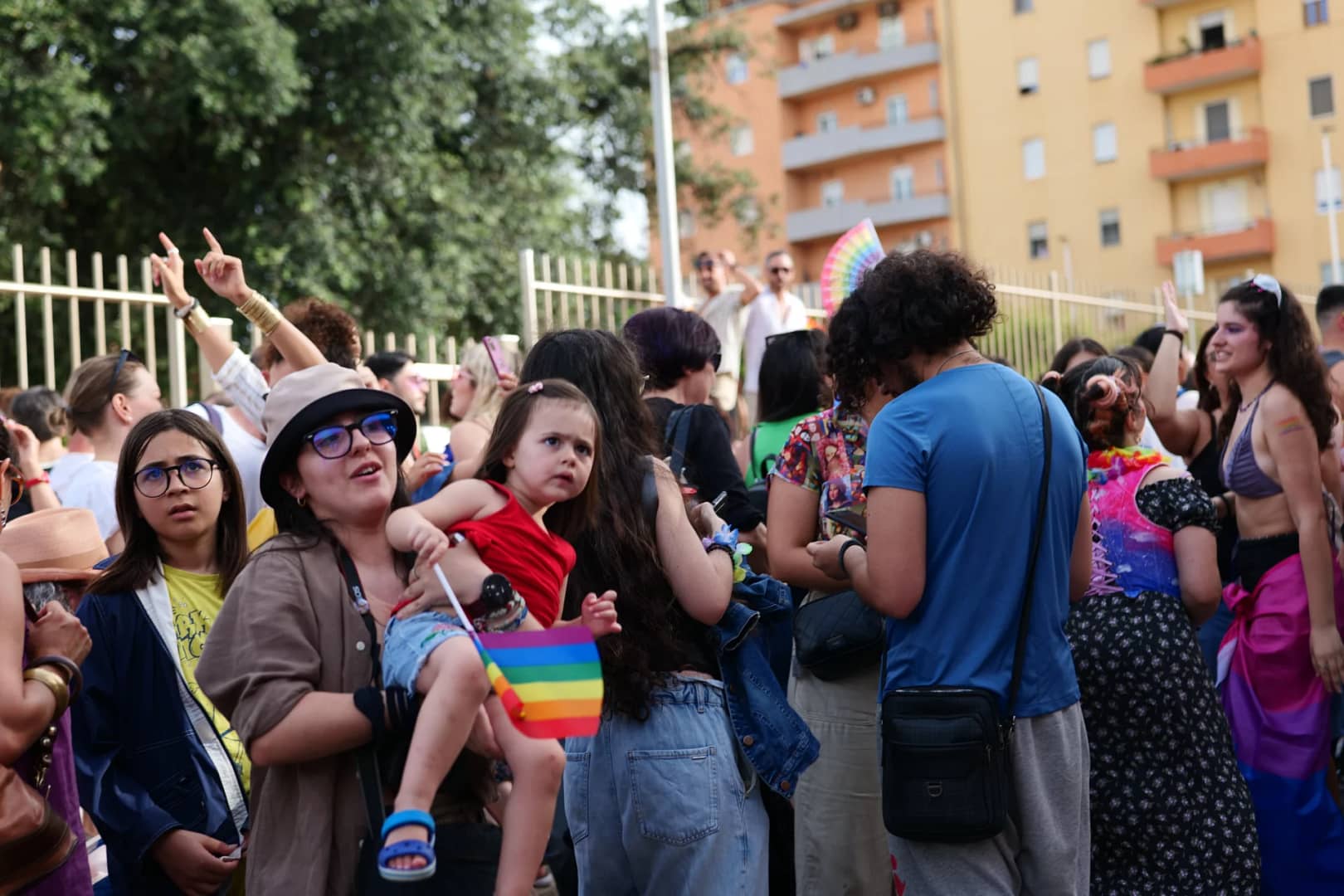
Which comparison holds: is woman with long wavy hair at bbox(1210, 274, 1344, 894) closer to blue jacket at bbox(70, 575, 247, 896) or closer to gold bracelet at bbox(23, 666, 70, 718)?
blue jacket at bbox(70, 575, 247, 896)

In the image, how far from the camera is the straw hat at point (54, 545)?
12.6 feet

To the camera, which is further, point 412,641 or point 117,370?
point 117,370

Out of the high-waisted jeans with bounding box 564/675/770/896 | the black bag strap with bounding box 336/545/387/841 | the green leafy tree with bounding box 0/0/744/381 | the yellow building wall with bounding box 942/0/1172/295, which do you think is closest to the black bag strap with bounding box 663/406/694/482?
the high-waisted jeans with bounding box 564/675/770/896

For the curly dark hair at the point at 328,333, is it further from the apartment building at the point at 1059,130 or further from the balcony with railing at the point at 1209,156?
the balcony with railing at the point at 1209,156

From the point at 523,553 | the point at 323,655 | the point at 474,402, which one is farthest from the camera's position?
the point at 474,402

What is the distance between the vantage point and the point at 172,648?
3.59m

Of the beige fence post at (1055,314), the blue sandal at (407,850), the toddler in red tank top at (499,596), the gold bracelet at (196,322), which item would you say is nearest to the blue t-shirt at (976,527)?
the toddler in red tank top at (499,596)

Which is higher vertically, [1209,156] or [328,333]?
[1209,156]

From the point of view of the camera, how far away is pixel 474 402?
6.21 meters

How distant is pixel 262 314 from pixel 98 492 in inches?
44.1

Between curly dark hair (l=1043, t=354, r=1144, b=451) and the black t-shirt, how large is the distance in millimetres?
1159

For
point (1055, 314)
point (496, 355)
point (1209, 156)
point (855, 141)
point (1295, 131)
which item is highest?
point (855, 141)

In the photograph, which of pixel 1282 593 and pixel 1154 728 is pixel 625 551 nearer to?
pixel 1154 728

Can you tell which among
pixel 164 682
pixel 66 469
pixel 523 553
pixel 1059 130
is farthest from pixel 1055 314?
pixel 1059 130
